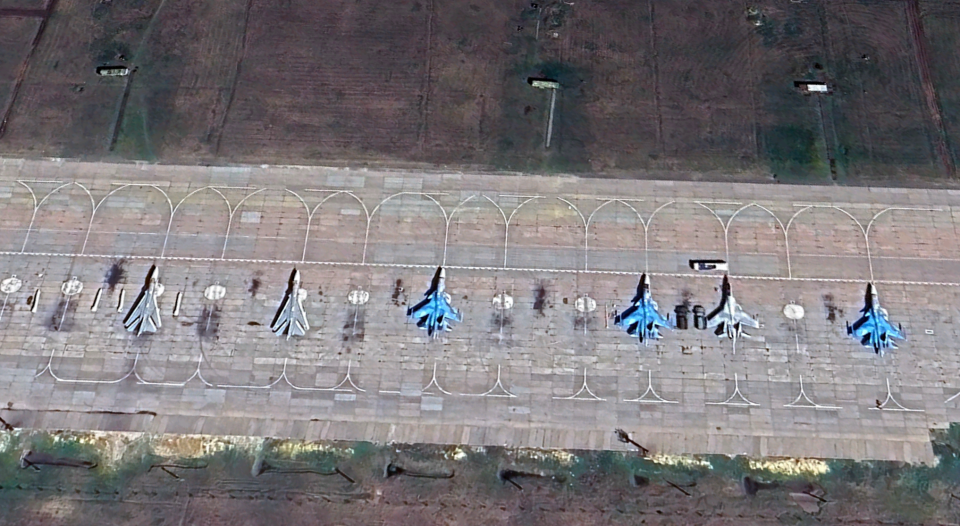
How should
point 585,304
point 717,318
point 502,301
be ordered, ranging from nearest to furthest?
1. point 717,318
2. point 585,304
3. point 502,301

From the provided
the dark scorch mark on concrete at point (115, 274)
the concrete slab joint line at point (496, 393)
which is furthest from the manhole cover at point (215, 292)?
the concrete slab joint line at point (496, 393)

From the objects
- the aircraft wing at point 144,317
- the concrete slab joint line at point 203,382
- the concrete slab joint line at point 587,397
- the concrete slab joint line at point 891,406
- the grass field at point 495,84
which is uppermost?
the grass field at point 495,84

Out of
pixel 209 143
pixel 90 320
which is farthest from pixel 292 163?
pixel 90 320

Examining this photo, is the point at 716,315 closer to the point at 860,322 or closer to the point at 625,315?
the point at 625,315

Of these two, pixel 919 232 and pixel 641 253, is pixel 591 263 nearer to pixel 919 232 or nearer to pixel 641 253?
pixel 641 253

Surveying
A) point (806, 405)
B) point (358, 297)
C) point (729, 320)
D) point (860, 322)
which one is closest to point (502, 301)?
point (358, 297)

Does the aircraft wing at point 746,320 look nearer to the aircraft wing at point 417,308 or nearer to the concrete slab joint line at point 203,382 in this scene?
the aircraft wing at point 417,308
